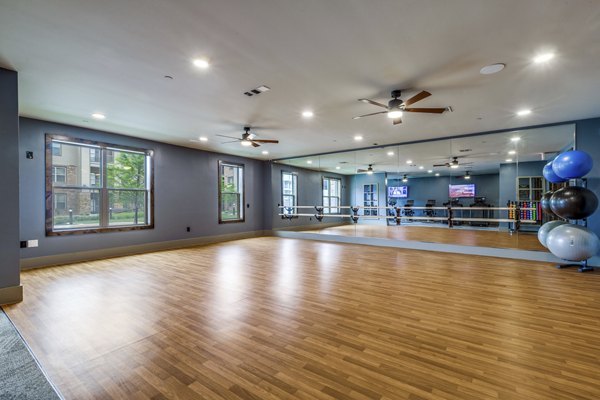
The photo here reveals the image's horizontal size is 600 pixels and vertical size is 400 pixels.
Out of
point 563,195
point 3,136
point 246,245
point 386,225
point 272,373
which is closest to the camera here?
point 272,373

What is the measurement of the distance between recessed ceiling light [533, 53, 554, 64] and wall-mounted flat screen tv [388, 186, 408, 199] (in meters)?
6.25

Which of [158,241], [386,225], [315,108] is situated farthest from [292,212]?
→ [315,108]

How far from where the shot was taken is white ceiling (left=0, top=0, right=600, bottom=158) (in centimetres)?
241

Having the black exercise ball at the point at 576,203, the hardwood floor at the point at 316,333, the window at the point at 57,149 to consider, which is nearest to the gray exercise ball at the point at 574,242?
the black exercise ball at the point at 576,203

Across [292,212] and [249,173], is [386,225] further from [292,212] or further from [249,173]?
[249,173]

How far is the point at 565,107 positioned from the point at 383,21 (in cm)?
475

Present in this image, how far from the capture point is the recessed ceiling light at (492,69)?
11.0ft

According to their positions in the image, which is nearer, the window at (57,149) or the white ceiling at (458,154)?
the window at (57,149)

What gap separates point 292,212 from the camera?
429 inches

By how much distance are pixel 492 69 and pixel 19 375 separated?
18.9 feet

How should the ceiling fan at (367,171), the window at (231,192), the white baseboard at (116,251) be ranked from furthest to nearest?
the ceiling fan at (367,171), the window at (231,192), the white baseboard at (116,251)

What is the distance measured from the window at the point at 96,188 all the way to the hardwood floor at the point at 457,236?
6.13m

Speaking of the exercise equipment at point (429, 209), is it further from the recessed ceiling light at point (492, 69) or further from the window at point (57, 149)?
the window at point (57, 149)

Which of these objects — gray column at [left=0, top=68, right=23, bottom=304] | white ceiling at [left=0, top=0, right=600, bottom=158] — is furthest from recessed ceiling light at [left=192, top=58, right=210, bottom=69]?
gray column at [left=0, top=68, right=23, bottom=304]
